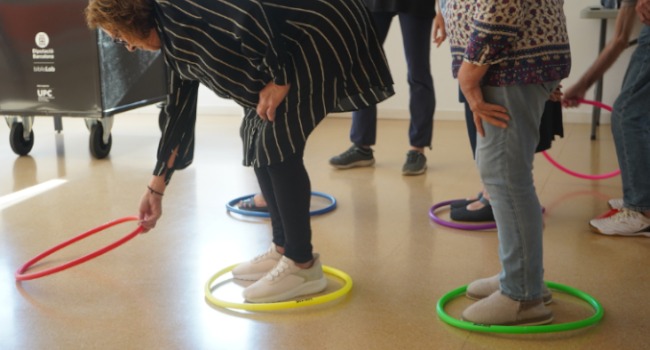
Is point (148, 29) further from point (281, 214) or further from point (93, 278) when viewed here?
point (93, 278)

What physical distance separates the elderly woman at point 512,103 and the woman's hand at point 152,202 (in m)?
0.85

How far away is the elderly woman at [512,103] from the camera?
5.55 ft

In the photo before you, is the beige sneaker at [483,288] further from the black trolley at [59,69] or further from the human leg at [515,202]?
the black trolley at [59,69]

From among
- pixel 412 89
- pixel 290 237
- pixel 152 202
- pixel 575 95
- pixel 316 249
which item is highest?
pixel 575 95

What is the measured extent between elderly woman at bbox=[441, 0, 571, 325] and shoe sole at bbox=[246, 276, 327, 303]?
1.50 ft

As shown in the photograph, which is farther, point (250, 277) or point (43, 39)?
point (43, 39)

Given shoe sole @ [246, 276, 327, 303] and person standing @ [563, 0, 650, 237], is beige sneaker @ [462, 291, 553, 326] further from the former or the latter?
person standing @ [563, 0, 650, 237]

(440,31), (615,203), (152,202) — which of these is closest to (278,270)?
(152,202)

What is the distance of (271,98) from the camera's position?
1.96m

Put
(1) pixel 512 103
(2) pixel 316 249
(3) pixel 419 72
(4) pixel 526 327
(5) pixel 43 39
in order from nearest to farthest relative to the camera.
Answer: (1) pixel 512 103, (4) pixel 526 327, (2) pixel 316 249, (3) pixel 419 72, (5) pixel 43 39

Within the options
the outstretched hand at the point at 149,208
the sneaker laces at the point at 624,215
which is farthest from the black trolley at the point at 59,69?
the sneaker laces at the point at 624,215

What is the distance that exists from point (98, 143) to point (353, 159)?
1.45m

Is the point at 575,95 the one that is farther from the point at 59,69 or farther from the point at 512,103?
the point at 59,69

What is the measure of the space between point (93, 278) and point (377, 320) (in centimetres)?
94
